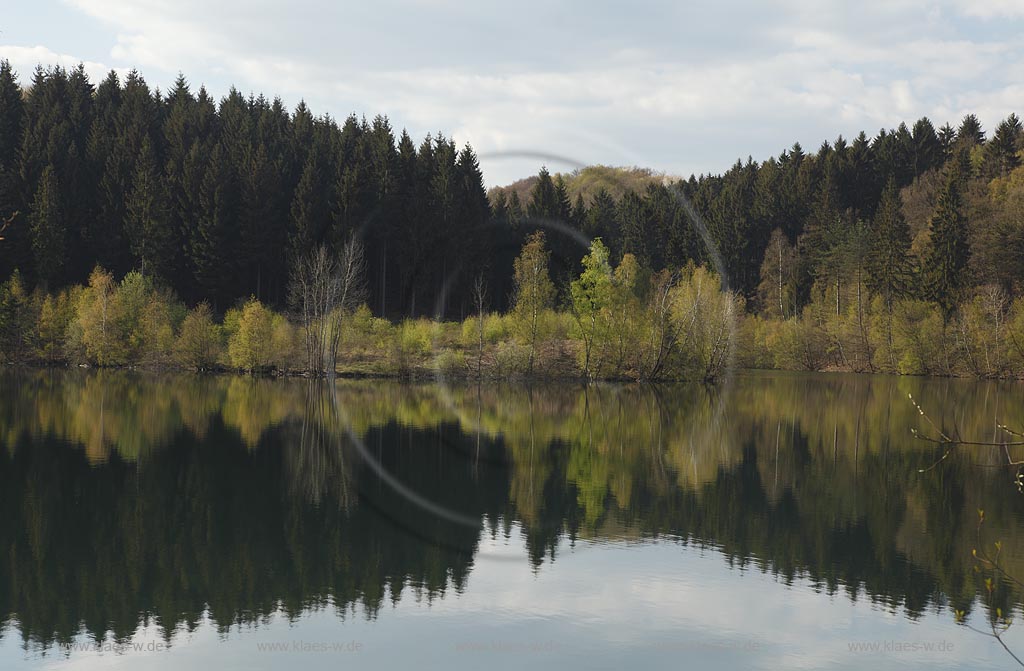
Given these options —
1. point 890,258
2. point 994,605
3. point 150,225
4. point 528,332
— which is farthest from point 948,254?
point 994,605

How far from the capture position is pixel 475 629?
13680mm

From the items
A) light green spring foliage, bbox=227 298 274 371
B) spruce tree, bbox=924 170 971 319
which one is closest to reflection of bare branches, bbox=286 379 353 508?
light green spring foliage, bbox=227 298 274 371

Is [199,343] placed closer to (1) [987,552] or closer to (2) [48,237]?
(2) [48,237]

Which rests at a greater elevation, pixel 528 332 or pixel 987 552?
pixel 528 332

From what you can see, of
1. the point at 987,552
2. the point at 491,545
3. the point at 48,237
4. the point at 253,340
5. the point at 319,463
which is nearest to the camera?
the point at 987,552

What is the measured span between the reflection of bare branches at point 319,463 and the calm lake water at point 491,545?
144 millimetres

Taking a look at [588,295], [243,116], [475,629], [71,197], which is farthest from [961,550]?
[243,116]

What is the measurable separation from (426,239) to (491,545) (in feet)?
216

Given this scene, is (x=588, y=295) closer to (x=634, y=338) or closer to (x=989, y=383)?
(x=634, y=338)

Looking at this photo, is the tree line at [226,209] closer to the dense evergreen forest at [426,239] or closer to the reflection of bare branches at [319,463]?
the dense evergreen forest at [426,239]

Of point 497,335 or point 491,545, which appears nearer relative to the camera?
point 491,545

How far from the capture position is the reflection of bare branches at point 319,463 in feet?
76.9

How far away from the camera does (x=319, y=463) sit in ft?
91.8

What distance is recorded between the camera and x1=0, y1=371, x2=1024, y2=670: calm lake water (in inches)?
510
